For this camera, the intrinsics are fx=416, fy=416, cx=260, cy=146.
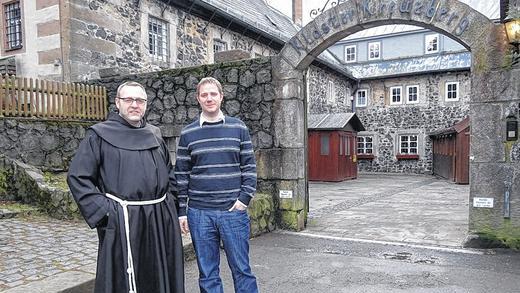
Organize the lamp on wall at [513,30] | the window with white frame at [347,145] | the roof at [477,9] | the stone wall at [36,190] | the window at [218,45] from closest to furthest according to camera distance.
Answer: the lamp on wall at [513,30], the stone wall at [36,190], the window at [218,45], the window with white frame at [347,145], the roof at [477,9]

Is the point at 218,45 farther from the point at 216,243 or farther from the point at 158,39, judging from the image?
the point at 216,243

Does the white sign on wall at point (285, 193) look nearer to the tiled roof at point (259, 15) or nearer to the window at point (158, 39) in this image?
the window at point (158, 39)

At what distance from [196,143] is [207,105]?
303mm

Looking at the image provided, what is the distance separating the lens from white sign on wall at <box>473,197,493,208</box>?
530 centimetres

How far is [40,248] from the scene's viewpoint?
464 centimetres

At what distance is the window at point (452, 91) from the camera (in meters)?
21.4

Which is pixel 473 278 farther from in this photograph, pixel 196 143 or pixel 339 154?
pixel 339 154

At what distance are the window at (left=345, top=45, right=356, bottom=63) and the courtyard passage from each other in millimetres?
15066

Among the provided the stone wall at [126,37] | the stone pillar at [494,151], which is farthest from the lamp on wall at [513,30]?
the stone wall at [126,37]

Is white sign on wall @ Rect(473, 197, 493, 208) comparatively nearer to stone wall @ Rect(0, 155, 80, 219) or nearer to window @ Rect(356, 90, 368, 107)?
stone wall @ Rect(0, 155, 80, 219)

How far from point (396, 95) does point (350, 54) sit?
4.51 m

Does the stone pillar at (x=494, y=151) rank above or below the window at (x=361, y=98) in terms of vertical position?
below

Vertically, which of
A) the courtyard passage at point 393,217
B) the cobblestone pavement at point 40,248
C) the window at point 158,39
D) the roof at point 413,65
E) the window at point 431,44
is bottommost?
the courtyard passage at point 393,217

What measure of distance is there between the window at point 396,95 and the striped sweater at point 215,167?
70.0ft
